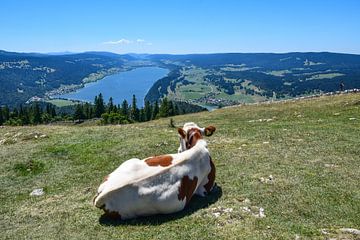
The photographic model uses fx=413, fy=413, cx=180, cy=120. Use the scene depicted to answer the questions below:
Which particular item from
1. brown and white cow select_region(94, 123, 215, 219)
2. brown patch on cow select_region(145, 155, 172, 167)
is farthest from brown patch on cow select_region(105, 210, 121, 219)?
brown patch on cow select_region(145, 155, 172, 167)

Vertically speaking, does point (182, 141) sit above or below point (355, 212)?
above

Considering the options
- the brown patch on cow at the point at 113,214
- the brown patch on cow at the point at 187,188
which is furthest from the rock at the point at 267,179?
the brown patch on cow at the point at 113,214

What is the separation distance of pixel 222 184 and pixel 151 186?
4.38 metres

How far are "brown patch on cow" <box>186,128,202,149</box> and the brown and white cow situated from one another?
142 centimetres

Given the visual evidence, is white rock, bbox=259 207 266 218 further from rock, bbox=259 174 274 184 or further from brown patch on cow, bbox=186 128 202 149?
brown patch on cow, bbox=186 128 202 149

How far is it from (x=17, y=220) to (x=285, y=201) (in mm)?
9873

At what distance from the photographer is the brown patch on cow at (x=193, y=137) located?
16.8 m

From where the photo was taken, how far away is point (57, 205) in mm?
16609

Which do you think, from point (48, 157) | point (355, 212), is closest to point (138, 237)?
point (355, 212)

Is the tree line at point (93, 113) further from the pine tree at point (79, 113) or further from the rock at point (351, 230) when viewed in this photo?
the rock at point (351, 230)

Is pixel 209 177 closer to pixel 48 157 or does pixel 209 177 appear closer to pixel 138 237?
pixel 138 237

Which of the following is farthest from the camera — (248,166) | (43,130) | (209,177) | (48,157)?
(43,130)

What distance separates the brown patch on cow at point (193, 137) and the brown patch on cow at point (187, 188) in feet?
7.05

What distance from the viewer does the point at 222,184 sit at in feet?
56.1
